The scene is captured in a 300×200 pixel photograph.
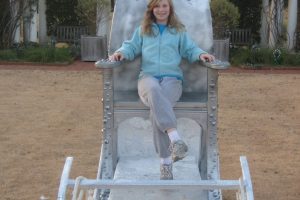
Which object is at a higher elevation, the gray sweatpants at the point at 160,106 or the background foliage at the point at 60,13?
the background foliage at the point at 60,13

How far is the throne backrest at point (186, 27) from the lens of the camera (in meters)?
4.90

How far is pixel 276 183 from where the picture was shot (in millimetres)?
5320

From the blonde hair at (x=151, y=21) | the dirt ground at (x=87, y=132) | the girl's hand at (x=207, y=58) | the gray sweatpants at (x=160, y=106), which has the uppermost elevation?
the blonde hair at (x=151, y=21)

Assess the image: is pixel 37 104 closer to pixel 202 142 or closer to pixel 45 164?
pixel 45 164

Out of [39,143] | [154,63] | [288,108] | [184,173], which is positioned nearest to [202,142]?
[184,173]

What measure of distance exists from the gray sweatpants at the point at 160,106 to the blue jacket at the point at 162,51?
190mm

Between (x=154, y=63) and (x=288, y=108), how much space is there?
4.74 metres

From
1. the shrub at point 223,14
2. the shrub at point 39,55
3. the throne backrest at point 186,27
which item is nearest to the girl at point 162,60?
the throne backrest at point 186,27

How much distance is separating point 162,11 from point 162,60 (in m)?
0.34

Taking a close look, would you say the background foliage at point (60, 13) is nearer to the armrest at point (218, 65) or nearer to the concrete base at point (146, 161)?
the concrete base at point (146, 161)

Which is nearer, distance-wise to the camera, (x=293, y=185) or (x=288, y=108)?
(x=293, y=185)

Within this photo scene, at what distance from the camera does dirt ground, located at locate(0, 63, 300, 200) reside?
5.34 meters

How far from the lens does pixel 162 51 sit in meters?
4.50

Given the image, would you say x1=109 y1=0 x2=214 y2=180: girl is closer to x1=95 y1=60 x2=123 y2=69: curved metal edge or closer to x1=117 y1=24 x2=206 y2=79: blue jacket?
x1=117 y1=24 x2=206 y2=79: blue jacket
